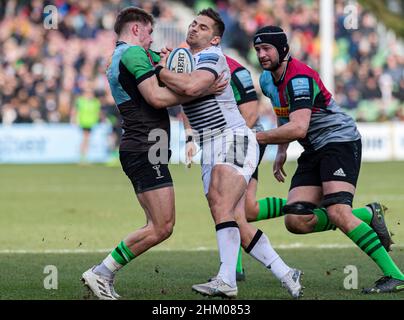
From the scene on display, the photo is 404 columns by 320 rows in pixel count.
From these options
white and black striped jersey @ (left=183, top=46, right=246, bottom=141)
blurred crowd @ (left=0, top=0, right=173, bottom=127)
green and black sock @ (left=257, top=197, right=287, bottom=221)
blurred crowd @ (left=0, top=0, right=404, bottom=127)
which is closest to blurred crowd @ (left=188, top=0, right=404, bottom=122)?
blurred crowd @ (left=0, top=0, right=404, bottom=127)

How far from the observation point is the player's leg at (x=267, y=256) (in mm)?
8242

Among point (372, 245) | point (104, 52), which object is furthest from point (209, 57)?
point (104, 52)

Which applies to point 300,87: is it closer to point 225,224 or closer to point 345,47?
point 225,224

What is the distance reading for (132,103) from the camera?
328 inches

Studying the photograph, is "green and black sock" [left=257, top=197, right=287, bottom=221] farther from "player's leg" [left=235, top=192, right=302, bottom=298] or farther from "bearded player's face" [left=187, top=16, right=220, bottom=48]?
"bearded player's face" [left=187, top=16, right=220, bottom=48]

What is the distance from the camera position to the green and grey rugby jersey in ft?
26.8

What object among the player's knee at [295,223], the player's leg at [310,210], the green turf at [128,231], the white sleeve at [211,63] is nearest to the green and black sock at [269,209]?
the green turf at [128,231]

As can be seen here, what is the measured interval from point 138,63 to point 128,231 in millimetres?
5630

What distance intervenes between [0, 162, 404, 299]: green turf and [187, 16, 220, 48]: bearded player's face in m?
2.11

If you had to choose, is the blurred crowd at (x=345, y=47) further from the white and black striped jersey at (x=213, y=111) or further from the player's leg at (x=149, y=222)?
the player's leg at (x=149, y=222)

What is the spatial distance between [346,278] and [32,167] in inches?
735

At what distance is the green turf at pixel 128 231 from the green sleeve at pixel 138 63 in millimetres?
1805

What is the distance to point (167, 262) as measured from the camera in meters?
10.7
